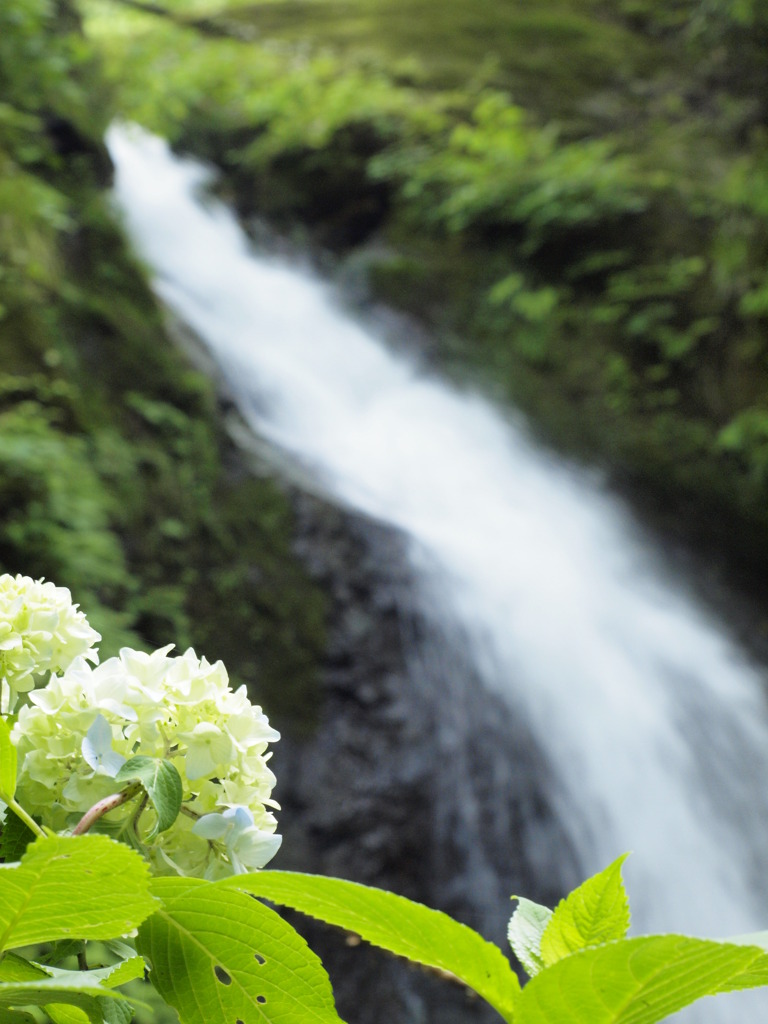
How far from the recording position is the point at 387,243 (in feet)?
30.3

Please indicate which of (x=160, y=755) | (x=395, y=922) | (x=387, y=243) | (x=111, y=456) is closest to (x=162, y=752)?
(x=160, y=755)

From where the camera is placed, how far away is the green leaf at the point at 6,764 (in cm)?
55

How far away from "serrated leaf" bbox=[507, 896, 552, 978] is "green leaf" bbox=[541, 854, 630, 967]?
2cm

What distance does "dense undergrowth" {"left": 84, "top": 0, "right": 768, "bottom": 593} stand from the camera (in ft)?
24.4

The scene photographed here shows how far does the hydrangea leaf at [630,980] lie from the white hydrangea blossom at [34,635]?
0.46 m

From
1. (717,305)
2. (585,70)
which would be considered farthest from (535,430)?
(585,70)

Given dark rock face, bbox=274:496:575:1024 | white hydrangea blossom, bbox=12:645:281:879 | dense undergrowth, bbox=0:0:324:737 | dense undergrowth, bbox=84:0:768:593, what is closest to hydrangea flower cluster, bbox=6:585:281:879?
white hydrangea blossom, bbox=12:645:281:879

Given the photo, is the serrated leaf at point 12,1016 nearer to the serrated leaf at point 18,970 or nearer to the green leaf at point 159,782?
the serrated leaf at point 18,970

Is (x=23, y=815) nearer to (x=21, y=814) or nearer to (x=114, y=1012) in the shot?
(x=21, y=814)

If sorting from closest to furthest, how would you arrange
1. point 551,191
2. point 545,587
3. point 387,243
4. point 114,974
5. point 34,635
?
1. point 114,974
2. point 34,635
3. point 545,587
4. point 551,191
5. point 387,243

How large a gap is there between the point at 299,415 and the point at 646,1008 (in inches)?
240

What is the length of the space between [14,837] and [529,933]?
415mm

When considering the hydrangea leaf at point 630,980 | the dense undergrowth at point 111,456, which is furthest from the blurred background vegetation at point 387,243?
the hydrangea leaf at point 630,980

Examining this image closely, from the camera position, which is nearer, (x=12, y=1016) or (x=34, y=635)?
(x=12, y=1016)
